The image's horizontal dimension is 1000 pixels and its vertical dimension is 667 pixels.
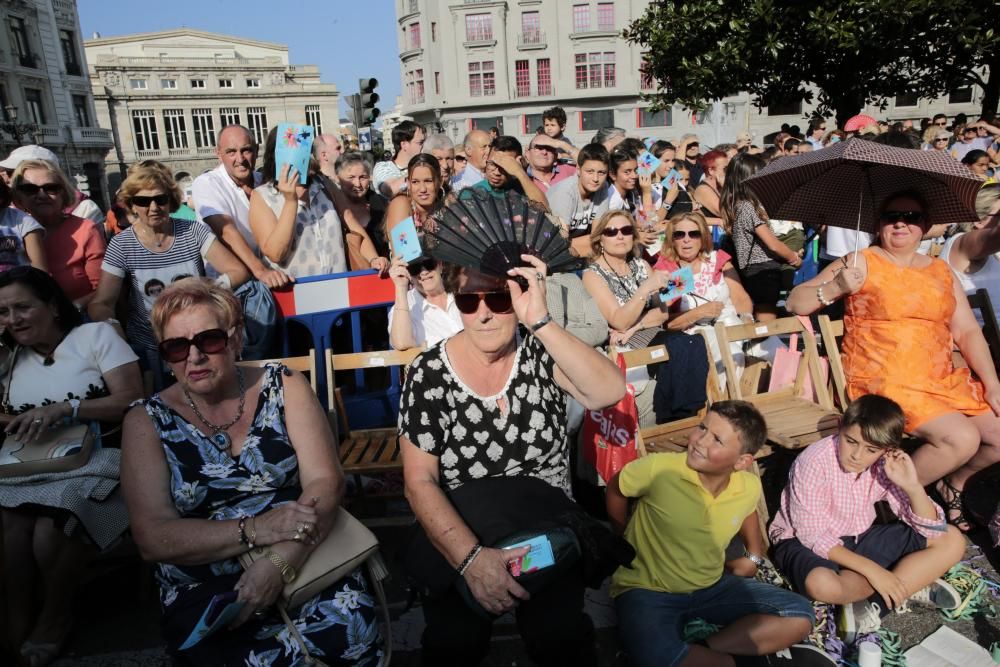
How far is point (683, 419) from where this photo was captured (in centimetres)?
371

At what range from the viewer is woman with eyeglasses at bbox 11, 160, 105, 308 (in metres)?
3.88

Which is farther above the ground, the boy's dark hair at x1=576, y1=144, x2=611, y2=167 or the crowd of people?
the boy's dark hair at x1=576, y1=144, x2=611, y2=167

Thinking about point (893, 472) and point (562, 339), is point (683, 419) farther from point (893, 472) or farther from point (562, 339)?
point (562, 339)

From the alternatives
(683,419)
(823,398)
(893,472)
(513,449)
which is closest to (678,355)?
(683,419)

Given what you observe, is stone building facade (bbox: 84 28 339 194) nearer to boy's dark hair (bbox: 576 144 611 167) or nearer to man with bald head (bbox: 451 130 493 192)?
man with bald head (bbox: 451 130 493 192)

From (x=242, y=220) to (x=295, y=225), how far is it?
437 mm

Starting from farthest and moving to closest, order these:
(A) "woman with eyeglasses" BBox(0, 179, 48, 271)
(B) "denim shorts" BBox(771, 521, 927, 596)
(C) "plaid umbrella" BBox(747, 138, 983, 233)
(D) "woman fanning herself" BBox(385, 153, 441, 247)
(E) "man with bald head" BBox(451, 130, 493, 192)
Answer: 1. (E) "man with bald head" BBox(451, 130, 493, 192)
2. (D) "woman fanning herself" BBox(385, 153, 441, 247)
3. (A) "woman with eyeglasses" BBox(0, 179, 48, 271)
4. (C) "plaid umbrella" BBox(747, 138, 983, 233)
5. (B) "denim shorts" BBox(771, 521, 927, 596)

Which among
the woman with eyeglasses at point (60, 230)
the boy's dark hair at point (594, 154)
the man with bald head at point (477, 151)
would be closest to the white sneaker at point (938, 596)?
the boy's dark hair at point (594, 154)

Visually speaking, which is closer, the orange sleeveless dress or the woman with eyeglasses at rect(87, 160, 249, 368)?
the orange sleeveless dress

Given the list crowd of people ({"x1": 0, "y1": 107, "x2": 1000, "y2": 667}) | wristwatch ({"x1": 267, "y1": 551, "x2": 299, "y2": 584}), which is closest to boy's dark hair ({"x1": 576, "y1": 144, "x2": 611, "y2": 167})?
crowd of people ({"x1": 0, "y1": 107, "x2": 1000, "y2": 667})

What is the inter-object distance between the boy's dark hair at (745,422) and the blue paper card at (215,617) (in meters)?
1.87

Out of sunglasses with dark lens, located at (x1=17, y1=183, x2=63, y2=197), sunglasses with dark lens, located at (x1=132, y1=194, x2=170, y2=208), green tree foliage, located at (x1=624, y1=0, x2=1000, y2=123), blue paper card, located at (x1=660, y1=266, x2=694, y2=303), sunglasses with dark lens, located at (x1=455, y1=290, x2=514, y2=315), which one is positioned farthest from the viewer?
green tree foliage, located at (x1=624, y1=0, x2=1000, y2=123)

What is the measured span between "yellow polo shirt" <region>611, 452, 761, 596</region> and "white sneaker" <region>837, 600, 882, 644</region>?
23.4 inches

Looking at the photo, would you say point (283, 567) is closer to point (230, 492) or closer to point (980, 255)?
point (230, 492)
